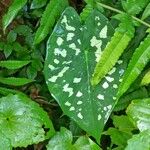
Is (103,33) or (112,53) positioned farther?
(103,33)

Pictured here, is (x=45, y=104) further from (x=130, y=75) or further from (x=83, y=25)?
(x=130, y=75)

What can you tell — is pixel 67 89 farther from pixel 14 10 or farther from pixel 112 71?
pixel 14 10

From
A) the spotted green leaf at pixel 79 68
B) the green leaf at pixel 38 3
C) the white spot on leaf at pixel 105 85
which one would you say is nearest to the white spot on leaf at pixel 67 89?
the spotted green leaf at pixel 79 68

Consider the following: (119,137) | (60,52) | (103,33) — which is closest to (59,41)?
(60,52)

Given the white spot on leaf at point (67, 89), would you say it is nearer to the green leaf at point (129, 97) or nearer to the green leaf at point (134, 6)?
the green leaf at point (129, 97)

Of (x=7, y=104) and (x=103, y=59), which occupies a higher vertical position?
(x=103, y=59)

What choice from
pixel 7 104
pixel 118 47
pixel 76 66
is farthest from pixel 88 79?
pixel 7 104
